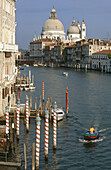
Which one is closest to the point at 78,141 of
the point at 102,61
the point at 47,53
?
the point at 102,61

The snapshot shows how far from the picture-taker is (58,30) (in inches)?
6565

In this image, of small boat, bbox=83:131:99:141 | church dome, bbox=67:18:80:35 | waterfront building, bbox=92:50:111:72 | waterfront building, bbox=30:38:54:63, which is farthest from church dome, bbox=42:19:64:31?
small boat, bbox=83:131:99:141

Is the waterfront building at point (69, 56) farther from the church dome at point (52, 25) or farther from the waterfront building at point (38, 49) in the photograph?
the church dome at point (52, 25)

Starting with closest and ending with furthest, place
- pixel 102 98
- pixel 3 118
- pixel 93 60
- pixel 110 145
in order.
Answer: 1. pixel 110 145
2. pixel 3 118
3. pixel 102 98
4. pixel 93 60

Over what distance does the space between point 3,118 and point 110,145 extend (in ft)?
18.9

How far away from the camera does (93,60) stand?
91750mm

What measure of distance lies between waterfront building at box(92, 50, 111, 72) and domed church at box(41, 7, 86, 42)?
68389 mm

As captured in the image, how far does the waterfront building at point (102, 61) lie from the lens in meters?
81.3

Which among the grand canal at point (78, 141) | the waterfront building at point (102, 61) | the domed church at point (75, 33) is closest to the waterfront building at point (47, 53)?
the domed church at point (75, 33)

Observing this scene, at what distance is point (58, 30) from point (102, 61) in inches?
3333

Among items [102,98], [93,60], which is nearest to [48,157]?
[102,98]

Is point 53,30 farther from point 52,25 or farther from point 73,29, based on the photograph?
point 73,29

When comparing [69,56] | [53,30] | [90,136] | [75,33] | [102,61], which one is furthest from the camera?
[53,30]

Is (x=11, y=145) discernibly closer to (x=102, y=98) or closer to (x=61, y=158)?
(x=61, y=158)
